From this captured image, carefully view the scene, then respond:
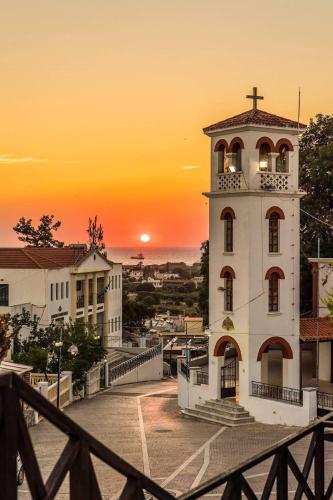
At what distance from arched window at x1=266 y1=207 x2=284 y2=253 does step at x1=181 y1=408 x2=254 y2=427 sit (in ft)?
21.1

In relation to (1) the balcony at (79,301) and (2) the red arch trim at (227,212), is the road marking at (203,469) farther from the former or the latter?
(1) the balcony at (79,301)

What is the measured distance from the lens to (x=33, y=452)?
15.2 feet

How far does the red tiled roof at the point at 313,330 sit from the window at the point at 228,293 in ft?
10.0

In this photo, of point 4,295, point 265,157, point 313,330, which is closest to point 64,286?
point 4,295

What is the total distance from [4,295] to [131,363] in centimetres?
1073

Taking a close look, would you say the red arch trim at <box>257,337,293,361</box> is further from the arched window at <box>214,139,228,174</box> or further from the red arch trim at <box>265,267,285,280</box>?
the arched window at <box>214,139,228,174</box>

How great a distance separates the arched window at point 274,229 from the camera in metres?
32.9

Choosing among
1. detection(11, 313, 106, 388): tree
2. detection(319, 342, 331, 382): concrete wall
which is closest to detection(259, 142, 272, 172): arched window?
detection(319, 342, 331, 382): concrete wall

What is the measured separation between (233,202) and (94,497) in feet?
92.4

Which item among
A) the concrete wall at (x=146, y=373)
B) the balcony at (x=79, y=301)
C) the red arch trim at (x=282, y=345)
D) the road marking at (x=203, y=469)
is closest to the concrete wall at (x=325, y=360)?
the red arch trim at (x=282, y=345)

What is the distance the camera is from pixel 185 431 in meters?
30.8

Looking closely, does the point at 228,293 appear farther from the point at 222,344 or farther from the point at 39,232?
the point at 39,232

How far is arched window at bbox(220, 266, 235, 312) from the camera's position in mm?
33438

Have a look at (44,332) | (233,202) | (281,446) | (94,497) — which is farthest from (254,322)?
(94,497)
